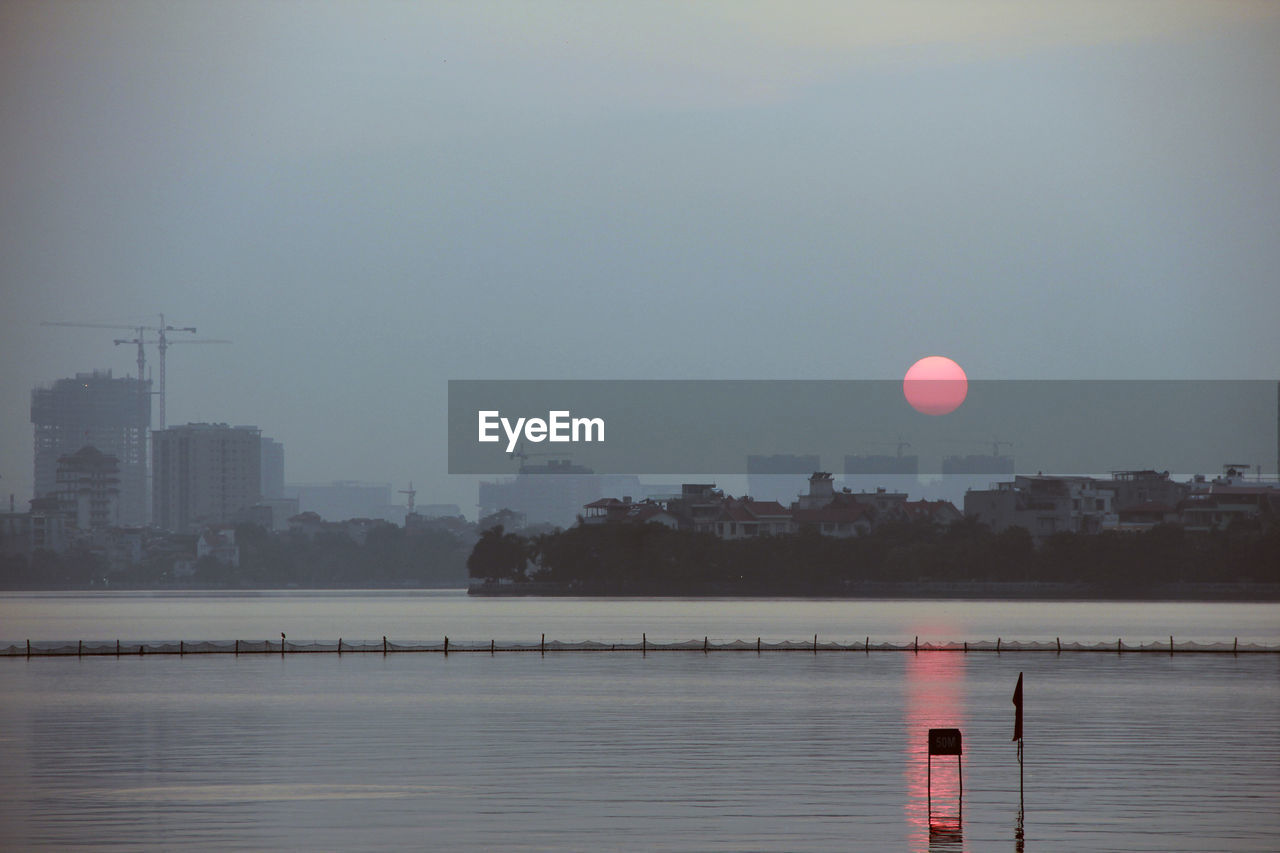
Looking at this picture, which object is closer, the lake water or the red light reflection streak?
the lake water

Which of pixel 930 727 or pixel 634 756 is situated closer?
pixel 634 756

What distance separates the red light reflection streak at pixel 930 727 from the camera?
32.6 metres

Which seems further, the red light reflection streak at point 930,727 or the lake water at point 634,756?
the red light reflection streak at point 930,727

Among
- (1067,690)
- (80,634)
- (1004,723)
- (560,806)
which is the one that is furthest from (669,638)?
(560,806)

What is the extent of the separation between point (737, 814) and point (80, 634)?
5312 inches

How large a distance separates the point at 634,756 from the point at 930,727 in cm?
1264

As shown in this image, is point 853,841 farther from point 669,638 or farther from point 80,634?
point 80,634

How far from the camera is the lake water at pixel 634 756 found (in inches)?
1219

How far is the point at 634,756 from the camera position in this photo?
1747 inches

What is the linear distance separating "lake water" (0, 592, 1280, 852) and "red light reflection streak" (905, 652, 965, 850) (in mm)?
159

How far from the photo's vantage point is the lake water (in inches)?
1219

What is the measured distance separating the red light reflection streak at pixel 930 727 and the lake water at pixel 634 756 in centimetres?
16

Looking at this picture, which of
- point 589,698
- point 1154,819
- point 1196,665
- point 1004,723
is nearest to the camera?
point 1154,819

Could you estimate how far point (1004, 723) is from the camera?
54.6 metres
